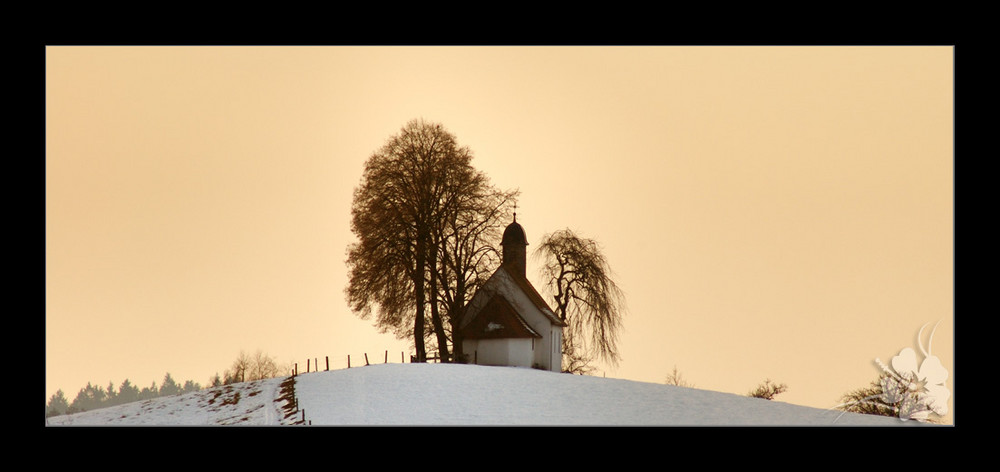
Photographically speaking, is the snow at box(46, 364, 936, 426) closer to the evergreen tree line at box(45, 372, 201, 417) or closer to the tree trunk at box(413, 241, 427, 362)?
the tree trunk at box(413, 241, 427, 362)

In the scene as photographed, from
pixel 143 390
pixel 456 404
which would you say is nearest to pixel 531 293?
pixel 456 404

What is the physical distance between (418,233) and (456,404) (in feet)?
46.4

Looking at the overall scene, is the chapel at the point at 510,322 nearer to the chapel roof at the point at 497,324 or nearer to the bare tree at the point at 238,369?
the chapel roof at the point at 497,324

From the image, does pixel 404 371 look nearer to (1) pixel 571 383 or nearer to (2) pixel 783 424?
(1) pixel 571 383

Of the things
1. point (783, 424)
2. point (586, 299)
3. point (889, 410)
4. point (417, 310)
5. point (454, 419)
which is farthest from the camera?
point (586, 299)

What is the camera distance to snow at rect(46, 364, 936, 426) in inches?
1366

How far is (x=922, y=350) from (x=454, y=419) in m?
14.2

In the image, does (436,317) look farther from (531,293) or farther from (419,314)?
(531,293)

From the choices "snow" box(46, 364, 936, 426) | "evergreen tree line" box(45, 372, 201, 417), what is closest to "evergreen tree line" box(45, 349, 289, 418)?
"evergreen tree line" box(45, 372, 201, 417)

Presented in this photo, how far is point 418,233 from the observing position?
160 feet

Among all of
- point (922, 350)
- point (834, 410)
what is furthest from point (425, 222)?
point (922, 350)

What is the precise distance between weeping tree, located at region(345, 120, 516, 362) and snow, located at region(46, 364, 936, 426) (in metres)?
4.80

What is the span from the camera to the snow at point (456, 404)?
114 ft

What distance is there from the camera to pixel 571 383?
1672 inches
